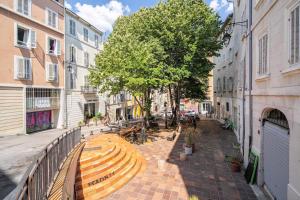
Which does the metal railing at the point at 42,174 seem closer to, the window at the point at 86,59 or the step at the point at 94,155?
the step at the point at 94,155

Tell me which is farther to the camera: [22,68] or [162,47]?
[22,68]

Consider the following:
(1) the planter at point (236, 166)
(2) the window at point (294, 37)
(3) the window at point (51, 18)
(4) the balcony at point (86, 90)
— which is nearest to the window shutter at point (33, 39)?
(3) the window at point (51, 18)

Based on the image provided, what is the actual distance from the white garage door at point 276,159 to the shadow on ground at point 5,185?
31.7ft

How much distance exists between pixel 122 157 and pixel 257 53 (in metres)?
7.96

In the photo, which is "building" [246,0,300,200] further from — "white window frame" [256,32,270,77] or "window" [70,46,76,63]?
"window" [70,46,76,63]

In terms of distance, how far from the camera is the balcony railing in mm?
19422

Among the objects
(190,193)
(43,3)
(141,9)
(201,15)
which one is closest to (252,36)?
(190,193)

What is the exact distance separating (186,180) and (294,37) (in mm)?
6644

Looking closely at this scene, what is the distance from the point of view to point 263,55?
25.6 feet

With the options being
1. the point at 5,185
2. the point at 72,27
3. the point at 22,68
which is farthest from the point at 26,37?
the point at 5,185

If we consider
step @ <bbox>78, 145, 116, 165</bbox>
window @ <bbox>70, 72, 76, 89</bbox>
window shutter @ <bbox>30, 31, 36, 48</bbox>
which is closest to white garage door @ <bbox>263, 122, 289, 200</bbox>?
step @ <bbox>78, 145, 116, 165</bbox>

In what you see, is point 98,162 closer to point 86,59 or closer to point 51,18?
point 51,18

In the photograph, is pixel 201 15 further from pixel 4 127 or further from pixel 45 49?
pixel 4 127

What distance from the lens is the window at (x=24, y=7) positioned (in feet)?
59.5
